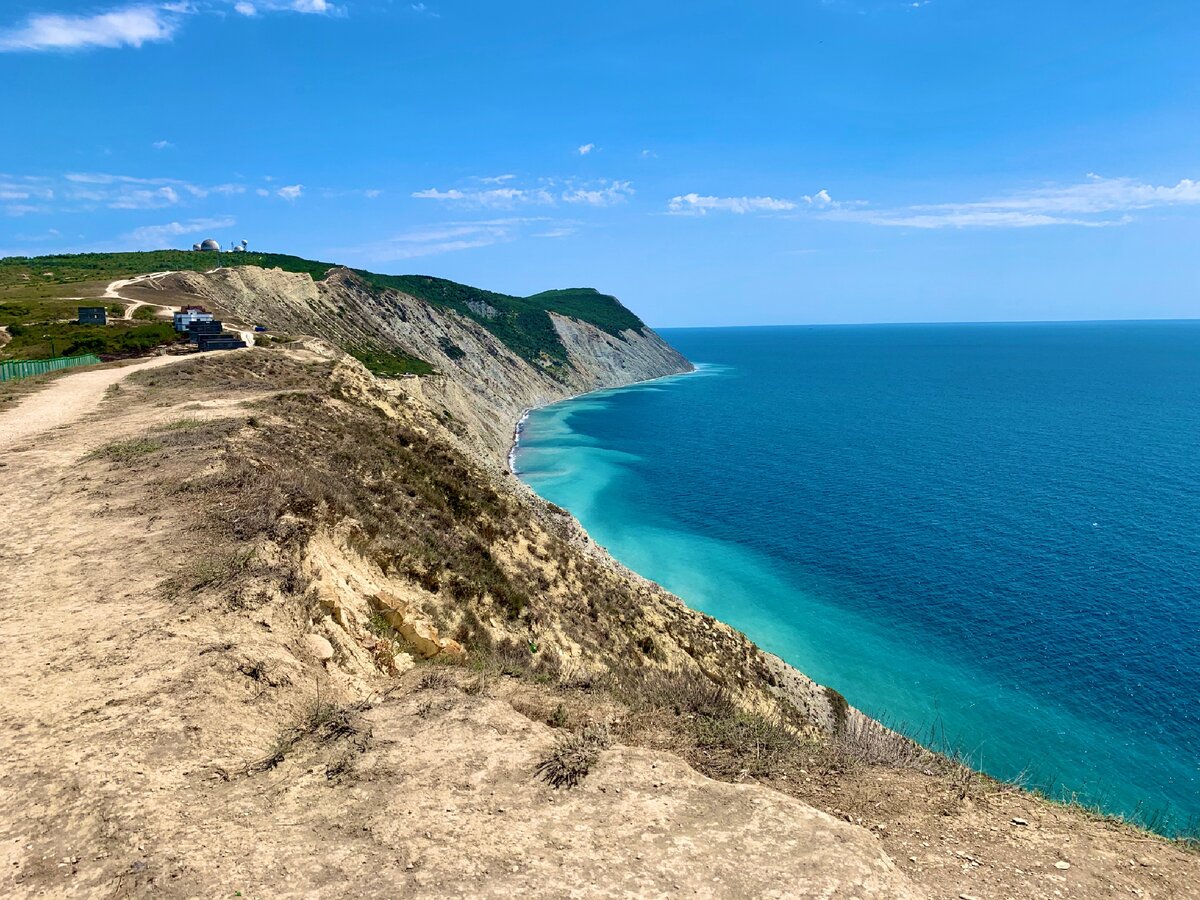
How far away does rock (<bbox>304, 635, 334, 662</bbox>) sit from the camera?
11.6 meters

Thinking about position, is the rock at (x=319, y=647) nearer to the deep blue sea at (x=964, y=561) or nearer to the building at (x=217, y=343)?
the deep blue sea at (x=964, y=561)

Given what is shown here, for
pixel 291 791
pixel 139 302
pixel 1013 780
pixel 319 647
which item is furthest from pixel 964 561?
pixel 139 302

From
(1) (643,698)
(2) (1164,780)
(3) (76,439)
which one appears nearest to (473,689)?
(1) (643,698)

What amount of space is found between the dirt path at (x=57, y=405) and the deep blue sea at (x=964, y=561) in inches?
1248

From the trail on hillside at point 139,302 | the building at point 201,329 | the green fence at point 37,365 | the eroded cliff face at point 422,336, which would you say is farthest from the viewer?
the eroded cliff face at point 422,336

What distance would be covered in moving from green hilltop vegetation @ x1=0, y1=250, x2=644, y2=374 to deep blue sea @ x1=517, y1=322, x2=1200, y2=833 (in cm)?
4176

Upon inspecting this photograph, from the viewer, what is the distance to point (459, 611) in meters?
18.3

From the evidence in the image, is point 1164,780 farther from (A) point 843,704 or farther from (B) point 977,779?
(B) point 977,779

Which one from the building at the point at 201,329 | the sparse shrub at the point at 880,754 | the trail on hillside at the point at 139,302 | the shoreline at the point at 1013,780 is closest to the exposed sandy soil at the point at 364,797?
the sparse shrub at the point at 880,754

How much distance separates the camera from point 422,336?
10838cm

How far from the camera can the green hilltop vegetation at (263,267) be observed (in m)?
60.3

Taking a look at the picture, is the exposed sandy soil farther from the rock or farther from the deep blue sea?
the deep blue sea

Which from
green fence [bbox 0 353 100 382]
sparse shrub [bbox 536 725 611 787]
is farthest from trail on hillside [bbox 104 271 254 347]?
sparse shrub [bbox 536 725 611 787]

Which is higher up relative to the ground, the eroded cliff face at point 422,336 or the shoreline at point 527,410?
the eroded cliff face at point 422,336
